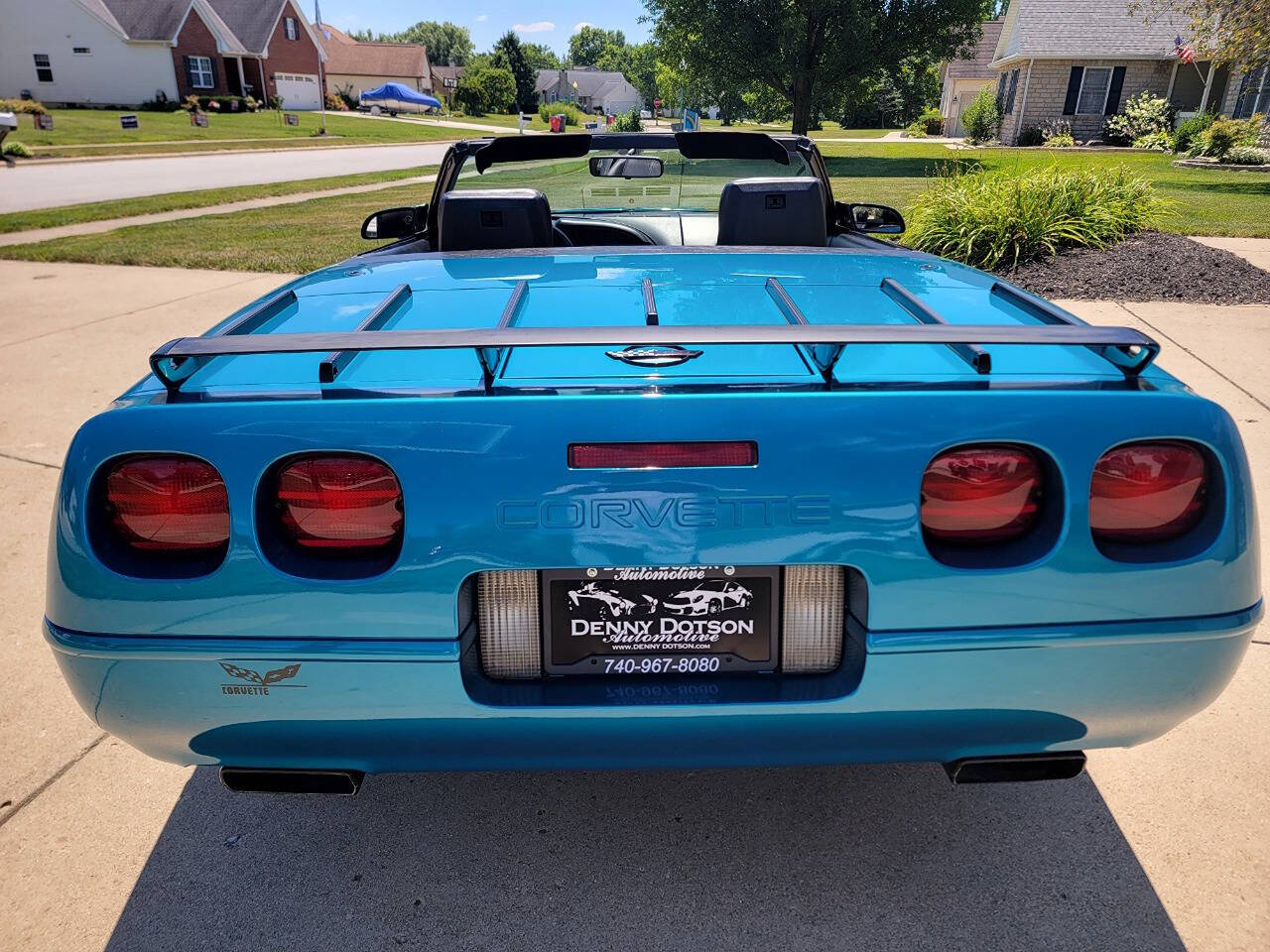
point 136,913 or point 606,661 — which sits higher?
point 606,661

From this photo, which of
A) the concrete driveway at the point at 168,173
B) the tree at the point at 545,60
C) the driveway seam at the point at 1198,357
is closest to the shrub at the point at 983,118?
the concrete driveway at the point at 168,173

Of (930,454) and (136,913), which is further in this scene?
(136,913)

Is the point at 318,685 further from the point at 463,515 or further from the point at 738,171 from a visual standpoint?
the point at 738,171

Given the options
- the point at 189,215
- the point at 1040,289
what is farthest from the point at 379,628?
the point at 189,215

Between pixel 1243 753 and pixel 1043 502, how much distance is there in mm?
1432

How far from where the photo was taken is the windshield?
4.09 m

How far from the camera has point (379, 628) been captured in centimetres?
164

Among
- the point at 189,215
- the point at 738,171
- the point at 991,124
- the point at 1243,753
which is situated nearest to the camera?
the point at 1243,753

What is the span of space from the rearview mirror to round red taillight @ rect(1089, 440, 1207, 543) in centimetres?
274

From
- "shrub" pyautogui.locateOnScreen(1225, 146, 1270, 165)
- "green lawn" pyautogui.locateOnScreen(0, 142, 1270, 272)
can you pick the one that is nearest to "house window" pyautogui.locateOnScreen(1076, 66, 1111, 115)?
"shrub" pyautogui.locateOnScreen(1225, 146, 1270, 165)

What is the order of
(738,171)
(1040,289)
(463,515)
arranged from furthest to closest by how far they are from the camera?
1. (1040,289)
2. (738,171)
3. (463,515)

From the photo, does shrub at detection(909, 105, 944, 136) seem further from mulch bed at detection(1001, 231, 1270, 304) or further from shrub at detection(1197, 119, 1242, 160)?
mulch bed at detection(1001, 231, 1270, 304)

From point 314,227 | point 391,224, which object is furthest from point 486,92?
point 391,224

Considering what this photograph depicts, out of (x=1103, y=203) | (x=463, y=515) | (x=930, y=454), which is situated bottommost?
(x=1103, y=203)
